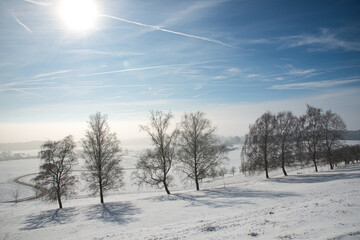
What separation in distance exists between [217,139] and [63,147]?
20068mm

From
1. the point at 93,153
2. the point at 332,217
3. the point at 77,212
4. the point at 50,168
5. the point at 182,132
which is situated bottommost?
the point at 77,212

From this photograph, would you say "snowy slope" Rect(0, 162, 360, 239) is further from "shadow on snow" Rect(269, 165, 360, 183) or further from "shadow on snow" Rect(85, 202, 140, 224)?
"shadow on snow" Rect(269, 165, 360, 183)

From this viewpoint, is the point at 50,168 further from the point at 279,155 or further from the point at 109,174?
the point at 279,155

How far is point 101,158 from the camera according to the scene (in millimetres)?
22109

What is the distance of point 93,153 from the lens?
21.7 metres

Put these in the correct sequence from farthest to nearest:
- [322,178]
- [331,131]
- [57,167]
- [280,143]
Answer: [331,131], [280,143], [322,178], [57,167]

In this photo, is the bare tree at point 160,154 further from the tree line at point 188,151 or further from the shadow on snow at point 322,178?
the shadow on snow at point 322,178

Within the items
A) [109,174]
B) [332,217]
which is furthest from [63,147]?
[332,217]

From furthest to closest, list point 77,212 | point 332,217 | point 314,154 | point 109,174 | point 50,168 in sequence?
point 314,154
point 109,174
point 50,168
point 77,212
point 332,217

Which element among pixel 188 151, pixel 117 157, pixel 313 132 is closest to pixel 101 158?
pixel 117 157

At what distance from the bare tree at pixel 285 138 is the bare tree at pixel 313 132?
3649mm

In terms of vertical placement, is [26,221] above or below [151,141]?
below

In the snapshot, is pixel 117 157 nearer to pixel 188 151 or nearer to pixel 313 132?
pixel 188 151

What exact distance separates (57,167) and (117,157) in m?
6.80
